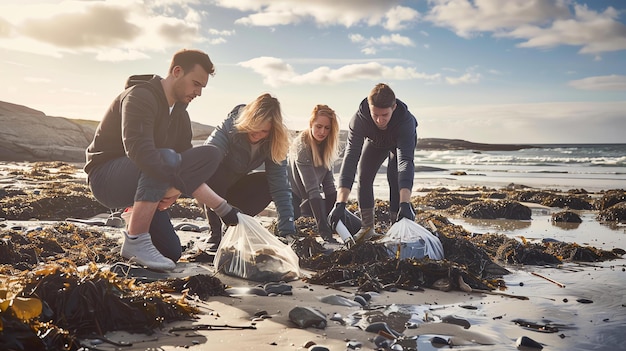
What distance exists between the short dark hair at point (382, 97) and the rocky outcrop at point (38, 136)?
21.3 meters

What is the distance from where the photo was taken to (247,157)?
16.7ft

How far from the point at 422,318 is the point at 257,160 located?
102 inches

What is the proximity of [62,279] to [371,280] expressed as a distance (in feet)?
Result: 6.42

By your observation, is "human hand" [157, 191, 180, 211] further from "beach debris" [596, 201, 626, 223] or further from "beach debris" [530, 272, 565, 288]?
"beach debris" [596, 201, 626, 223]

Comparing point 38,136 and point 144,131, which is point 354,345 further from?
point 38,136

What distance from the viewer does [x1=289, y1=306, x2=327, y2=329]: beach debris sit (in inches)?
107

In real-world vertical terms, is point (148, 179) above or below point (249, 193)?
above

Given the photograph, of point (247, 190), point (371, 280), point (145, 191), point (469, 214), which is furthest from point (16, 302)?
point (469, 214)

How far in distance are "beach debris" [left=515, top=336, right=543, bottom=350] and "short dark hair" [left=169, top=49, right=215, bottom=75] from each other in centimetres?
270

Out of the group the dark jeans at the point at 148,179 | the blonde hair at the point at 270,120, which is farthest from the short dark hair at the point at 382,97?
the dark jeans at the point at 148,179

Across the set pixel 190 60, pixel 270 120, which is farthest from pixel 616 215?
pixel 190 60

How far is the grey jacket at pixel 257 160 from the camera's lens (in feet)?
16.2

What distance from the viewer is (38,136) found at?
25.9 meters

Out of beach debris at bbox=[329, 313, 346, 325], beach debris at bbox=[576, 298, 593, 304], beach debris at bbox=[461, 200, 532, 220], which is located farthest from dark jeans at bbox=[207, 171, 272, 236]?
beach debris at bbox=[461, 200, 532, 220]
